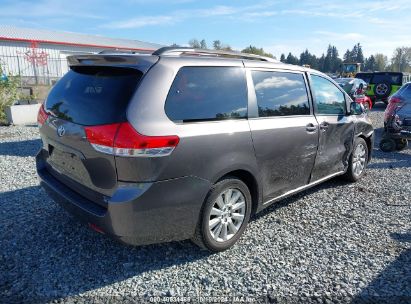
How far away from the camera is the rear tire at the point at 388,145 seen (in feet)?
25.8

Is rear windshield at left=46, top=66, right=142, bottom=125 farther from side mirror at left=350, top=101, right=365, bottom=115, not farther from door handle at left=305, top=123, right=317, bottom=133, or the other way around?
side mirror at left=350, top=101, right=365, bottom=115

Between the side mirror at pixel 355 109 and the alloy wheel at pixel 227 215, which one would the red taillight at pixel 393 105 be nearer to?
the side mirror at pixel 355 109

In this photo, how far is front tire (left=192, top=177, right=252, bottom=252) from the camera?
303 centimetres

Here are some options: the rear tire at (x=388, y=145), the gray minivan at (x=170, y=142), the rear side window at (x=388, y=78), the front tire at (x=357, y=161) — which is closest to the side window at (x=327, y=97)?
the gray minivan at (x=170, y=142)

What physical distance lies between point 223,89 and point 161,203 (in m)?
1.23

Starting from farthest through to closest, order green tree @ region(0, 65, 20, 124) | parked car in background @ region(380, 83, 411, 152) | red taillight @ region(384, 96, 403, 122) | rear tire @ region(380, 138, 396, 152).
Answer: green tree @ region(0, 65, 20, 124)
rear tire @ region(380, 138, 396, 152)
red taillight @ region(384, 96, 403, 122)
parked car in background @ region(380, 83, 411, 152)

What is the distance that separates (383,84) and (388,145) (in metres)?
11.6

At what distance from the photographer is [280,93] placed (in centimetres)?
381

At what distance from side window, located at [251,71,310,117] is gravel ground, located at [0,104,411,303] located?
134 cm

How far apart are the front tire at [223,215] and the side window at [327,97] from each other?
184cm

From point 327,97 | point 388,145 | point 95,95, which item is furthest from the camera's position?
point 388,145

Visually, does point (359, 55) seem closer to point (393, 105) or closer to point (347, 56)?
point (347, 56)

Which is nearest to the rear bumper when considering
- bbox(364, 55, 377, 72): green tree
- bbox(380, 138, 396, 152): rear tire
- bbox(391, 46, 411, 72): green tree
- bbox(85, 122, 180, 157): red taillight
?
bbox(85, 122, 180, 157): red taillight

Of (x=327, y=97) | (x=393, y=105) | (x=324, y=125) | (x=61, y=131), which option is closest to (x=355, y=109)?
(x=327, y=97)
